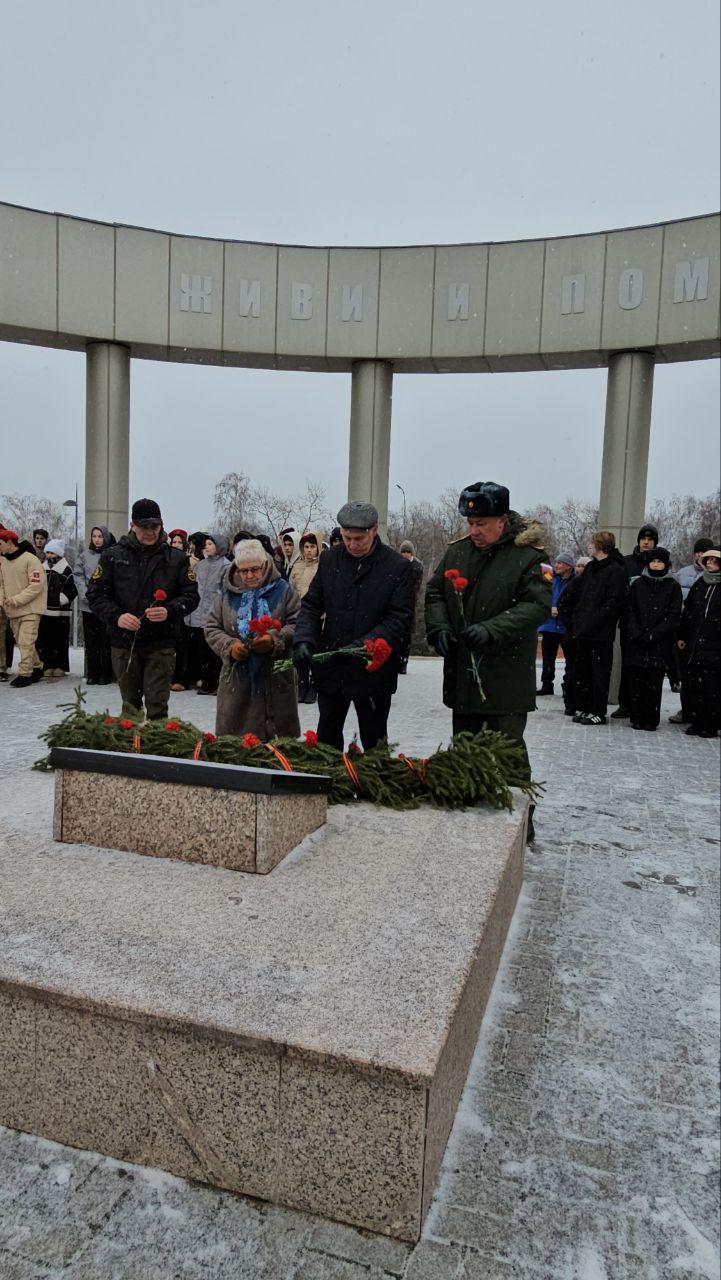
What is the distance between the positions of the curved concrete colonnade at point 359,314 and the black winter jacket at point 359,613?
22.6ft

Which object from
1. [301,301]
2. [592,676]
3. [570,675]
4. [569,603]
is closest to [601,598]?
[569,603]

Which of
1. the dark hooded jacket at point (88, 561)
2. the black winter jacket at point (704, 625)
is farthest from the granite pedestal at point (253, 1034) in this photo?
the dark hooded jacket at point (88, 561)

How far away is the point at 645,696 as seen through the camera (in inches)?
383

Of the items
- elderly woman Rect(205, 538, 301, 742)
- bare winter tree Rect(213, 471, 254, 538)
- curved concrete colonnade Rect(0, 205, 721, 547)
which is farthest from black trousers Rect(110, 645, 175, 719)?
bare winter tree Rect(213, 471, 254, 538)

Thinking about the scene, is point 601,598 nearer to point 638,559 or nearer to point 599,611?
point 599,611

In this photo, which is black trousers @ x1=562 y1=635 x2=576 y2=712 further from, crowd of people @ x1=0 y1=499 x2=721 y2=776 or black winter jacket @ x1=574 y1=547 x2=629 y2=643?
black winter jacket @ x1=574 y1=547 x2=629 y2=643

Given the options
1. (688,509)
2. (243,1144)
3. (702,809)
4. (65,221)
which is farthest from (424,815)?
(688,509)

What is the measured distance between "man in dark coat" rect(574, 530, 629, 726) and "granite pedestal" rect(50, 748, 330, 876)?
6.60 metres

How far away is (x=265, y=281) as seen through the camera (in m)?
11.6

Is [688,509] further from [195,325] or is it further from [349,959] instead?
[349,959]

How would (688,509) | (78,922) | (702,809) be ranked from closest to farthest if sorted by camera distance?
(78,922) → (702,809) → (688,509)

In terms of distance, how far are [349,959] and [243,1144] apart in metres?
0.57

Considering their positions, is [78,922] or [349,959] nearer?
[349,959]

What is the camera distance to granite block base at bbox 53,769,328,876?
328 cm
